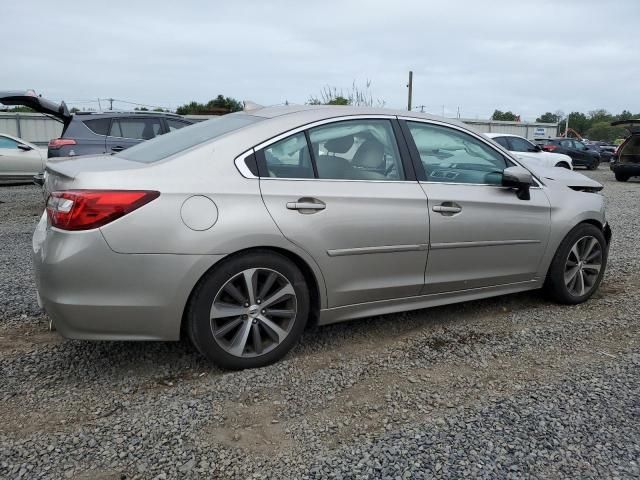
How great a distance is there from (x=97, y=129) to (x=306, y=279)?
7464 mm

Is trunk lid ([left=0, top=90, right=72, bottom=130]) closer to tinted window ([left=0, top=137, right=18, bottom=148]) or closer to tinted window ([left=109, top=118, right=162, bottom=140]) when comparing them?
tinted window ([left=109, top=118, right=162, bottom=140])

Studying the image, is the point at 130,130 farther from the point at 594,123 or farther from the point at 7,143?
the point at 594,123

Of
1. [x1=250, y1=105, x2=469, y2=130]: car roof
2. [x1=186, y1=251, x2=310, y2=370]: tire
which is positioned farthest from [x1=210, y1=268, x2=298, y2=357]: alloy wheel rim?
[x1=250, y1=105, x2=469, y2=130]: car roof

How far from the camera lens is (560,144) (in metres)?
25.4

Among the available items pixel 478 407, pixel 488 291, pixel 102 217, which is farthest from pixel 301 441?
pixel 488 291

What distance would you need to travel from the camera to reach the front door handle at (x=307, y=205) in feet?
10.3

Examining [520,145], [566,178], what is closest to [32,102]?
[566,178]

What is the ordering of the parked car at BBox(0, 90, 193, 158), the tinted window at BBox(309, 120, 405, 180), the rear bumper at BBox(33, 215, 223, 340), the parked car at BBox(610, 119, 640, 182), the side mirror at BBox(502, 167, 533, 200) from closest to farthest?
1. the rear bumper at BBox(33, 215, 223, 340)
2. the tinted window at BBox(309, 120, 405, 180)
3. the side mirror at BBox(502, 167, 533, 200)
4. the parked car at BBox(0, 90, 193, 158)
5. the parked car at BBox(610, 119, 640, 182)

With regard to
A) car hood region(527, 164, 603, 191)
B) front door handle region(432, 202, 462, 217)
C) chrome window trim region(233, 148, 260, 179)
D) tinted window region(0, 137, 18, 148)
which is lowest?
tinted window region(0, 137, 18, 148)

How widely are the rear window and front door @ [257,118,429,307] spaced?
373mm

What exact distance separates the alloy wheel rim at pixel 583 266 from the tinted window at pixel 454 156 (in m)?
0.97

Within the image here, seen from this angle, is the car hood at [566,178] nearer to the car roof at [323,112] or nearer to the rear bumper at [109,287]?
the car roof at [323,112]

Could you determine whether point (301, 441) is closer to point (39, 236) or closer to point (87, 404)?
point (87, 404)

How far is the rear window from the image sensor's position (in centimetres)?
325
